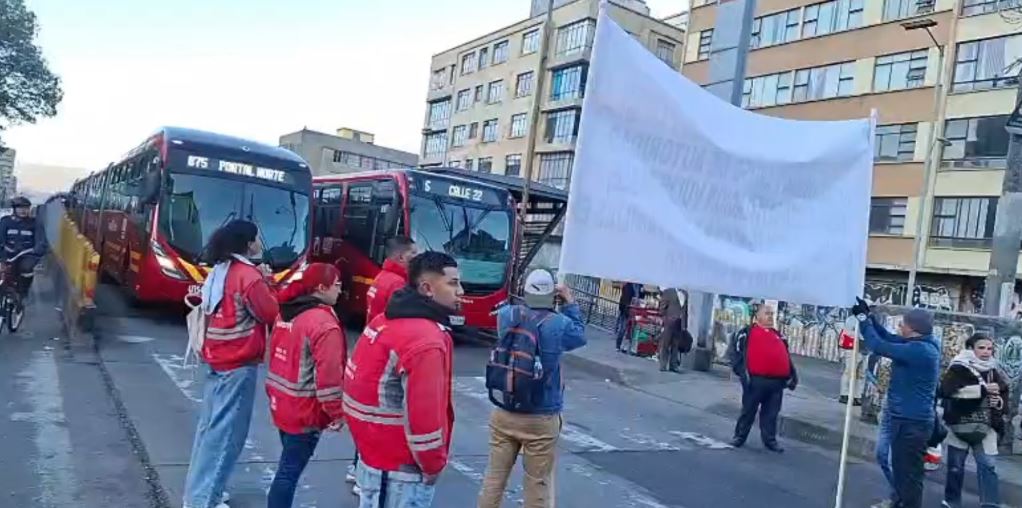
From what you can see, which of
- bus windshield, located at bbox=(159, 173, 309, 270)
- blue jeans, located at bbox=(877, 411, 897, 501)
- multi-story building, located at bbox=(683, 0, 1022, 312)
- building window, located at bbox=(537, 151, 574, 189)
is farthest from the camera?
building window, located at bbox=(537, 151, 574, 189)

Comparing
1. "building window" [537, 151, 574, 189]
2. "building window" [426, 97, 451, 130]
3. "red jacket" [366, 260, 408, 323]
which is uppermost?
"building window" [426, 97, 451, 130]

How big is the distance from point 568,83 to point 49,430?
5149 cm

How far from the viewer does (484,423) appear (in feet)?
29.5

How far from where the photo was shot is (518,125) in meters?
61.0

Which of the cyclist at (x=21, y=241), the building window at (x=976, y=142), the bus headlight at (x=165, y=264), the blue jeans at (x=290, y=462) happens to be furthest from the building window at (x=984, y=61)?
the blue jeans at (x=290, y=462)

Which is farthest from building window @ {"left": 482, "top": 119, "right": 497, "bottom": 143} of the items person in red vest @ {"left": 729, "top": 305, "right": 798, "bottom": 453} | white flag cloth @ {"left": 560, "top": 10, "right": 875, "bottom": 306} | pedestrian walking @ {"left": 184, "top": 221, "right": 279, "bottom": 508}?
pedestrian walking @ {"left": 184, "top": 221, "right": 279, "bottom": 508}

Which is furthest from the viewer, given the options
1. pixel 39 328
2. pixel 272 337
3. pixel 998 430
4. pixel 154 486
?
pixel 39 328

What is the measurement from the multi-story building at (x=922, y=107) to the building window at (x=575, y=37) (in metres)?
18.2

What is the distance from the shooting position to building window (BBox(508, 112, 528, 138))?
60.3 m

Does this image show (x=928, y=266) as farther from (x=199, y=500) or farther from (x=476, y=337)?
(x=199, y=500)

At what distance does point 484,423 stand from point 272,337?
4.74 m

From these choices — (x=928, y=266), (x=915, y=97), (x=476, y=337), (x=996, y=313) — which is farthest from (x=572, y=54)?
(x=996, y=313)

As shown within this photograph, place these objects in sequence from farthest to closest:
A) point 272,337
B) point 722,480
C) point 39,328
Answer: point 39,328 < point 722,480 < point 272,337

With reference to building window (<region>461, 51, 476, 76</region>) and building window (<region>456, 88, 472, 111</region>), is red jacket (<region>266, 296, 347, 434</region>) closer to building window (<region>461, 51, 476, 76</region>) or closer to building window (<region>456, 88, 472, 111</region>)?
building window (<region>456, 88, 472, 111</region>)
